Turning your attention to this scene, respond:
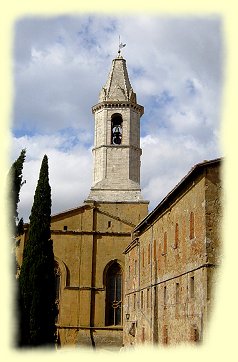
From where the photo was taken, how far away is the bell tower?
41250 millimetres

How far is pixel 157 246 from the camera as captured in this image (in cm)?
2539

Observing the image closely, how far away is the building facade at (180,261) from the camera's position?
16.5 meters

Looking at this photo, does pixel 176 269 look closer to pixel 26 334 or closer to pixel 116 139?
pixel 26 334

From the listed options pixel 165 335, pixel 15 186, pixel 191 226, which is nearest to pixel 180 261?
pixel 191 226

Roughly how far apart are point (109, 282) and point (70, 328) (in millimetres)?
4615

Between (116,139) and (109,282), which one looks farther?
(116,139)

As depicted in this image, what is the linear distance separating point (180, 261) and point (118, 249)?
19.8 m

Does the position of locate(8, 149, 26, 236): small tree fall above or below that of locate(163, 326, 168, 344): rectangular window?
above

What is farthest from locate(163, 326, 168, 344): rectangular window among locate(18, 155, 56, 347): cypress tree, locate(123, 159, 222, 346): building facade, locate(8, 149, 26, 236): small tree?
locate(8, 149, 26, 236): small tree

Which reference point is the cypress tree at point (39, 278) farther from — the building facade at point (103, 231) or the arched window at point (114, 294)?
the arched window at point (114, 294)

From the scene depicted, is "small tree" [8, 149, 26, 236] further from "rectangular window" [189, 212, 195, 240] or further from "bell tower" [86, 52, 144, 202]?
"bell tower" [86, 52, 144, 202]

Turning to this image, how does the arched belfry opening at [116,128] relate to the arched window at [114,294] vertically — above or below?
above

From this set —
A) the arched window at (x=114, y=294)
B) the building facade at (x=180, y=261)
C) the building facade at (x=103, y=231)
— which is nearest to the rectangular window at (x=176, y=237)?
the building facade at (x=180, y=261)

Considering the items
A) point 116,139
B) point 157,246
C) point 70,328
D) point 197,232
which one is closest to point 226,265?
point 197,232
